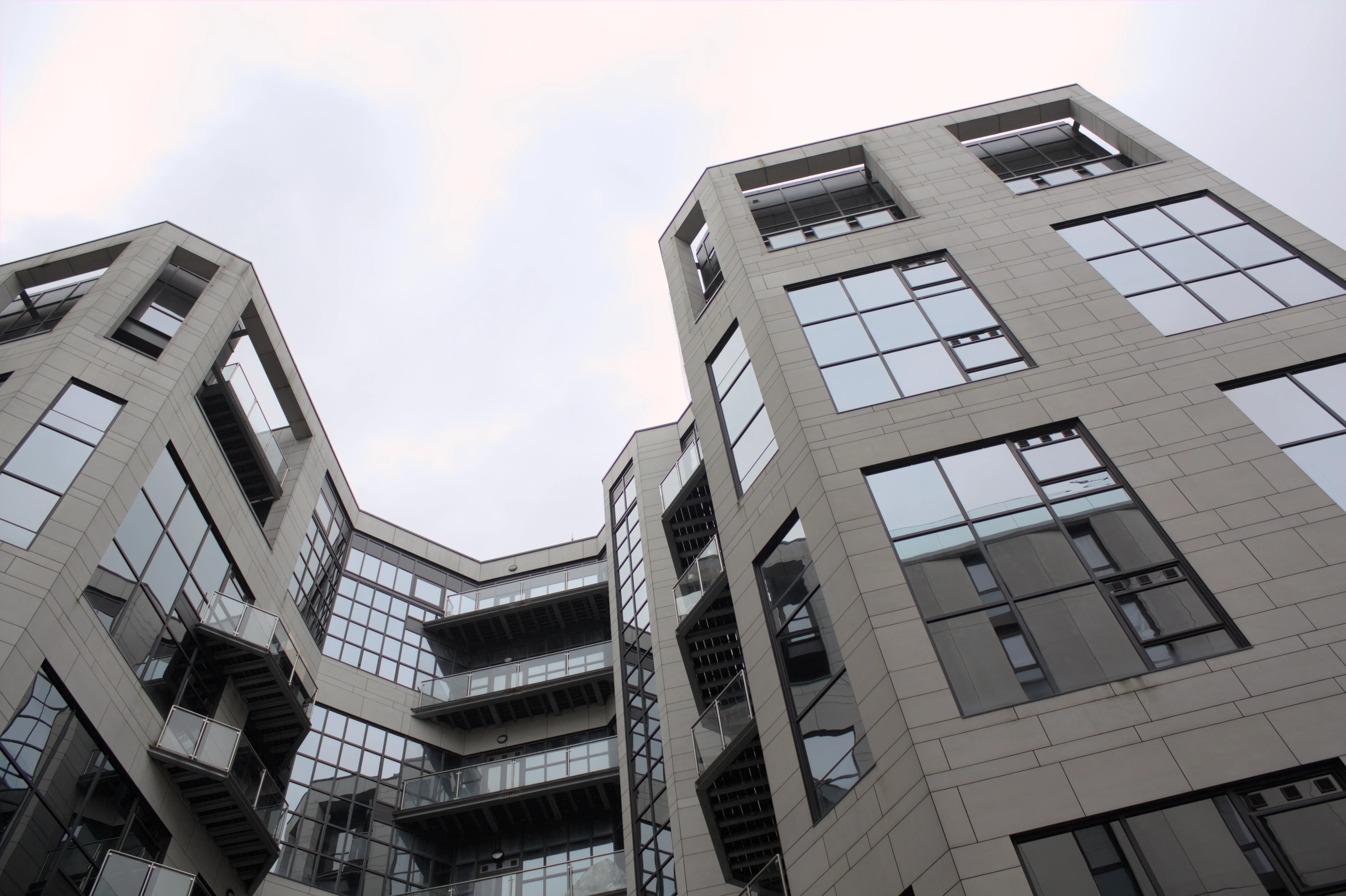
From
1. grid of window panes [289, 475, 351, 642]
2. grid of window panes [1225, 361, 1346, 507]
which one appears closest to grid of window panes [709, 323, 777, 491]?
grid of window panes [1225, 361, 1346, 507]

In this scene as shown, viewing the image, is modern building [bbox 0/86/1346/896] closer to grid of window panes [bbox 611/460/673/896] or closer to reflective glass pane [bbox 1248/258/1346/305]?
reflective glass pane [bbox 1248/258/1346/305]

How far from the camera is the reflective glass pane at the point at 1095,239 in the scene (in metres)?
20.4

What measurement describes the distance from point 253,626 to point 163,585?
2929mm

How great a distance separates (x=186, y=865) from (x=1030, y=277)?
879 inches

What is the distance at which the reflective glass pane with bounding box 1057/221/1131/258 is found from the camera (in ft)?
67.0

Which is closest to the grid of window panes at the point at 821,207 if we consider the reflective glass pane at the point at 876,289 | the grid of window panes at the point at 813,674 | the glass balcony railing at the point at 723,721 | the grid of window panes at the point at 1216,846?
the reflective glass pane at the point at 876,289

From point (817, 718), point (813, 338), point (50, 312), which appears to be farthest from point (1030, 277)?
point (50, 312)

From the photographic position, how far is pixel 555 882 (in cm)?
2692

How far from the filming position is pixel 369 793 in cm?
3011

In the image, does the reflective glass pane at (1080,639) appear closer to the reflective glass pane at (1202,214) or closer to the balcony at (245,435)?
the reflective glass pane at (1202,214)

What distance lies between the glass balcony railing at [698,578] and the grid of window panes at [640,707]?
4.09m

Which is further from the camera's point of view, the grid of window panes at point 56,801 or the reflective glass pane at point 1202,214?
the reflective glass pane at point 1202,214

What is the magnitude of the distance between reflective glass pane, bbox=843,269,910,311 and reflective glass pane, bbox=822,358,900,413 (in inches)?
88.0

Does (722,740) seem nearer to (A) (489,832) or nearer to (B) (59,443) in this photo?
(B) (59,443)
